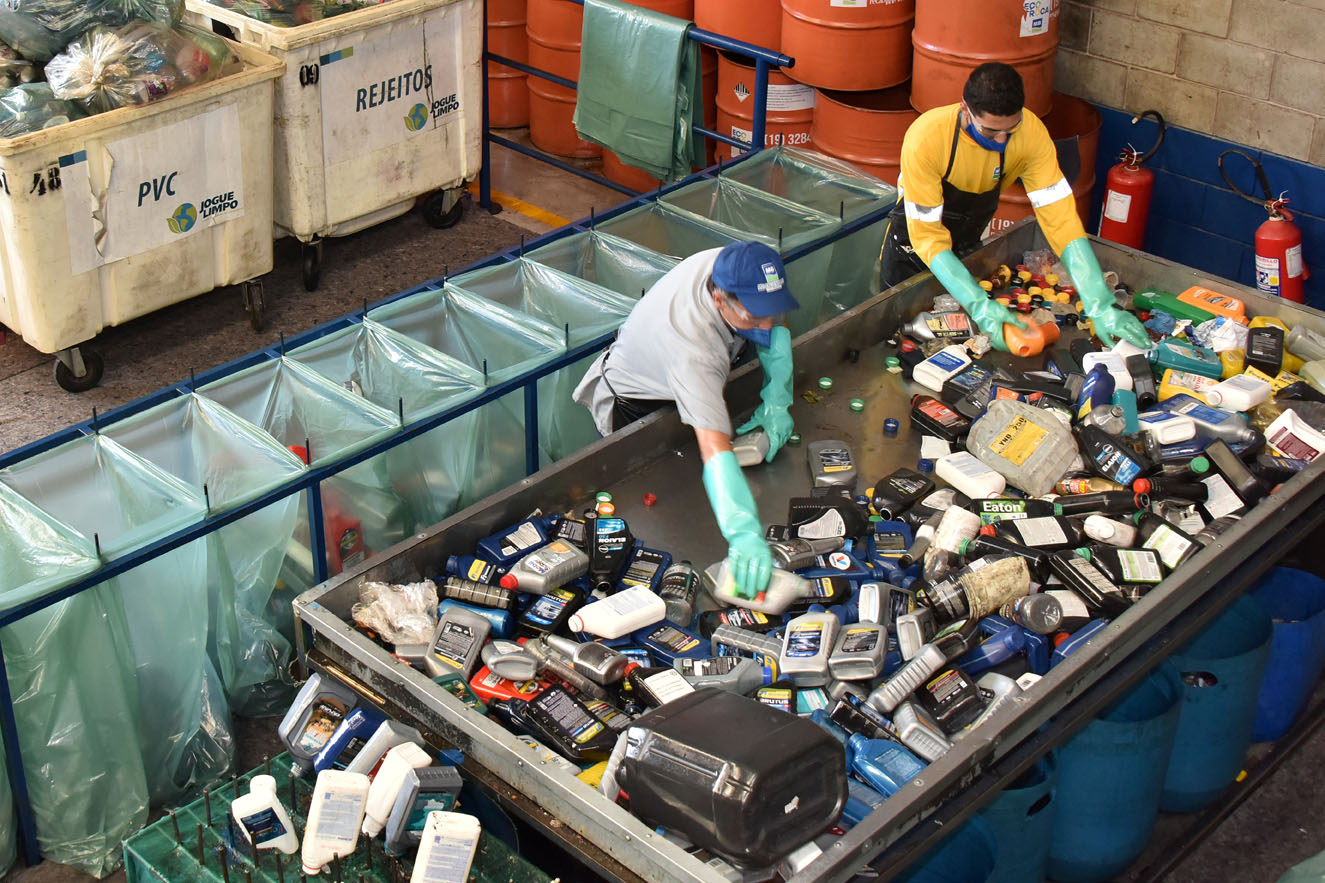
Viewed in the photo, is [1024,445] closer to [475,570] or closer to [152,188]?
[475,570]

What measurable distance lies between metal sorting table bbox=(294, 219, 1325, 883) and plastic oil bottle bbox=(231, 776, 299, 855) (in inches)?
15.2

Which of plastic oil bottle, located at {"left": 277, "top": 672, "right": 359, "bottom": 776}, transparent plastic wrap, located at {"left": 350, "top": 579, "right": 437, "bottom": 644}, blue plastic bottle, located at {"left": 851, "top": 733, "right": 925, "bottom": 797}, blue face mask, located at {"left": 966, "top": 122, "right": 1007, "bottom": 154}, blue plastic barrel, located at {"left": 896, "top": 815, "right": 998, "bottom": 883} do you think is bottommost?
blue plastic barrel, located at {"left": 896, "top": 815, "right": 998, "bottom": 883}

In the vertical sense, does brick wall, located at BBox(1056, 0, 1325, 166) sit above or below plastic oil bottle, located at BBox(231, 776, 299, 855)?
above

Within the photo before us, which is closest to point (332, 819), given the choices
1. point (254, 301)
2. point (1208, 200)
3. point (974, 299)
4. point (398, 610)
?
point (398, 610)

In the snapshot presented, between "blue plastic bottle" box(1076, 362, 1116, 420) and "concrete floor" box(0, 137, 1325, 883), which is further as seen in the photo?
"blue plastic bottle" box(1076, 362, 1116, 420)

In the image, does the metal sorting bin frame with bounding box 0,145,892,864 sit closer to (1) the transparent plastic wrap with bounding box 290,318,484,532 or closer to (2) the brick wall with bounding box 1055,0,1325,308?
(1) the transparent plastic wrap with bounding box 290,318,484,532

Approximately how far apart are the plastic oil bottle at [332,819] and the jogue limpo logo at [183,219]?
11.5 feet

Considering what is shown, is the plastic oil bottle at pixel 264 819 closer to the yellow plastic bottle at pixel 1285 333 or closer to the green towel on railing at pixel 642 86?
the yellow plastic bottle at pixel 1285 333

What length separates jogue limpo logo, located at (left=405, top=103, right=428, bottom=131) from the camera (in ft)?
22.1

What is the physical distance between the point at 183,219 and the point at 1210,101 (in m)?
4.68

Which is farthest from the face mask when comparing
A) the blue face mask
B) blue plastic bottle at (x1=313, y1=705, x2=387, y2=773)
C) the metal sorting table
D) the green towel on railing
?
the green towel on railing

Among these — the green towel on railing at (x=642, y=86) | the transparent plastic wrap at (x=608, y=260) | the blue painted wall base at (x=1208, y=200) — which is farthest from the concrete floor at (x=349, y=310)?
the blue painted wall base at (x=1208, y=200)

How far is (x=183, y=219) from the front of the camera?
5906mm

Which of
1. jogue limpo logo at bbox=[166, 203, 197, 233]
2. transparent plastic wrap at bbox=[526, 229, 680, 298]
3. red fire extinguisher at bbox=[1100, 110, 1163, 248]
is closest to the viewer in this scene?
transparent plastic wrap at bbox=[526, 229, 680, 298]
